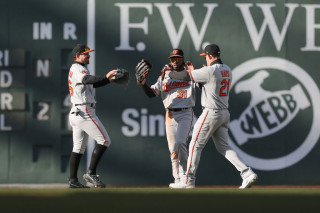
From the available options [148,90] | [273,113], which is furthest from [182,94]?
[273,113]

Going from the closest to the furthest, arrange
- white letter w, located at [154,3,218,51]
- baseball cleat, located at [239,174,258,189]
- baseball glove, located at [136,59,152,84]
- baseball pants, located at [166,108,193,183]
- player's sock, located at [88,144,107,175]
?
1. baseball cleat, located at [239,174,258,189]
2. player's sock, located at [88,144,107,175]
3. baseball glove, located at [136,59,152,84]
4. baseball pants, located at [166,108,193,183]
5. white letter w, located at [154,3,218,51]

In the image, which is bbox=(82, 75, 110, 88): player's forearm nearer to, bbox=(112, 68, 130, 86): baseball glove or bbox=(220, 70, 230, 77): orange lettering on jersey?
bbox=(112, 68, 130, 86): baseball glove

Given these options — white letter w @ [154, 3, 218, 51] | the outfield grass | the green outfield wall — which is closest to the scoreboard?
the green outfield wall

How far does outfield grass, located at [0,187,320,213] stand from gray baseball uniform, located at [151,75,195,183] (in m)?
2.17

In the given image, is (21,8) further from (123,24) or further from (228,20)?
(228,20)

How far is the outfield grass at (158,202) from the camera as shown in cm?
664

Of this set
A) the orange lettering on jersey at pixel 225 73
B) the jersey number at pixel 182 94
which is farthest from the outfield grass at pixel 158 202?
the jersey number at pixel 182 94

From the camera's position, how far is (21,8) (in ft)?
40.0

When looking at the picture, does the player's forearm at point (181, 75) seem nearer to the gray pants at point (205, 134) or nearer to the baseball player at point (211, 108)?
the baseball player at point (211, 108)

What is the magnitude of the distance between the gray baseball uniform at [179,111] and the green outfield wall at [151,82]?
4.99 ft

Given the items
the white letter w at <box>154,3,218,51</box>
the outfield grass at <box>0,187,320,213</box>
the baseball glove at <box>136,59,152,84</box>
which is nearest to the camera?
the outfield grass at <box>0,187,320,213</box>

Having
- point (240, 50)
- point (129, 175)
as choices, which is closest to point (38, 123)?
point (129, 175)

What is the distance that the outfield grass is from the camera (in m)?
6.64

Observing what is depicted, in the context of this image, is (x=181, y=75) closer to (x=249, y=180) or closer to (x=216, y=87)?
(x=216, y=87)
